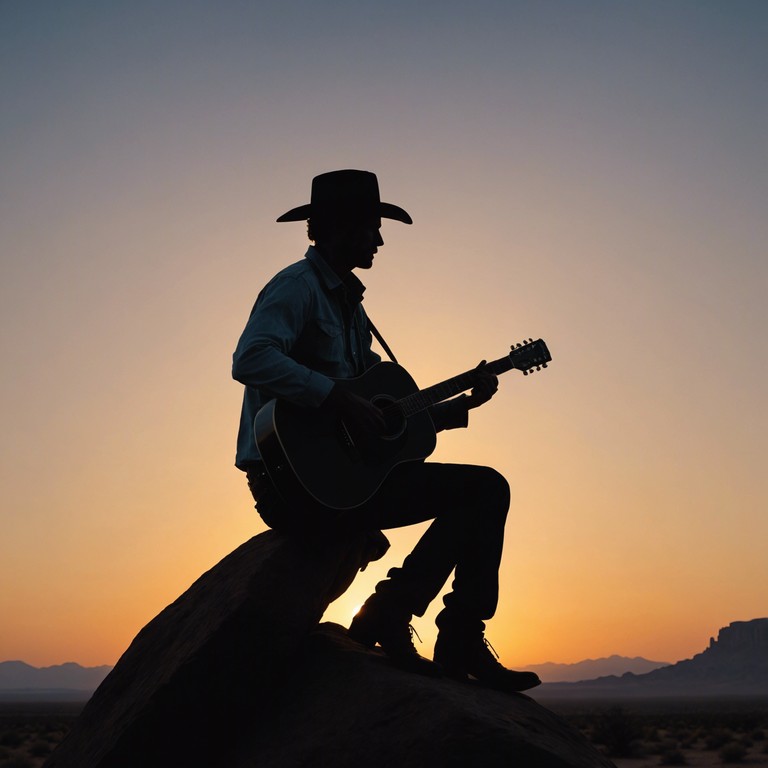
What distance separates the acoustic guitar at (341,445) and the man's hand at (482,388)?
1.54 feet

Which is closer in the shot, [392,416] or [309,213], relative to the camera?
[392,416]

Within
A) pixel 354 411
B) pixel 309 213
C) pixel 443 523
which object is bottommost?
pixel 443 523

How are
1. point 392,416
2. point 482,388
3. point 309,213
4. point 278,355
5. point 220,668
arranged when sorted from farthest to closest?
point 482,388 → point 309,213 → point 392,416 → point 278,355 → point 220,668

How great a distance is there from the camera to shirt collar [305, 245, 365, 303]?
574 cm

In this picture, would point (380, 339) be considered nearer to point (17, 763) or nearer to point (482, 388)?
point (482, 388)

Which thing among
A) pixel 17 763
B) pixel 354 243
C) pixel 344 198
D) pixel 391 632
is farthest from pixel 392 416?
pixel 17 763

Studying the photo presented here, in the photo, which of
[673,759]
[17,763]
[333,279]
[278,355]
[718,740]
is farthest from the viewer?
[718,740]

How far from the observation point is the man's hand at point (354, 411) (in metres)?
5.21

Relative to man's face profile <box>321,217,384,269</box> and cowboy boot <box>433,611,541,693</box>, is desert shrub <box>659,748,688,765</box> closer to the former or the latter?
cowboy boot <box>433,611,541,693</box>

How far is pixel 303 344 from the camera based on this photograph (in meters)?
5.61

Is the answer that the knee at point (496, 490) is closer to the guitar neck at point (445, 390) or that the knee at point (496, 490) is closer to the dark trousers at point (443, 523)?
the dark trousers at point (443, 523)

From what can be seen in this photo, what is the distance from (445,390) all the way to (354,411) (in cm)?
89

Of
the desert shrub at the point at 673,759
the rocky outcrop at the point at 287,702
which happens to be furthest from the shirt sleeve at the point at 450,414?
the desert shrub at the point at 673,759

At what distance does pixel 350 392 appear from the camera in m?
5.31
